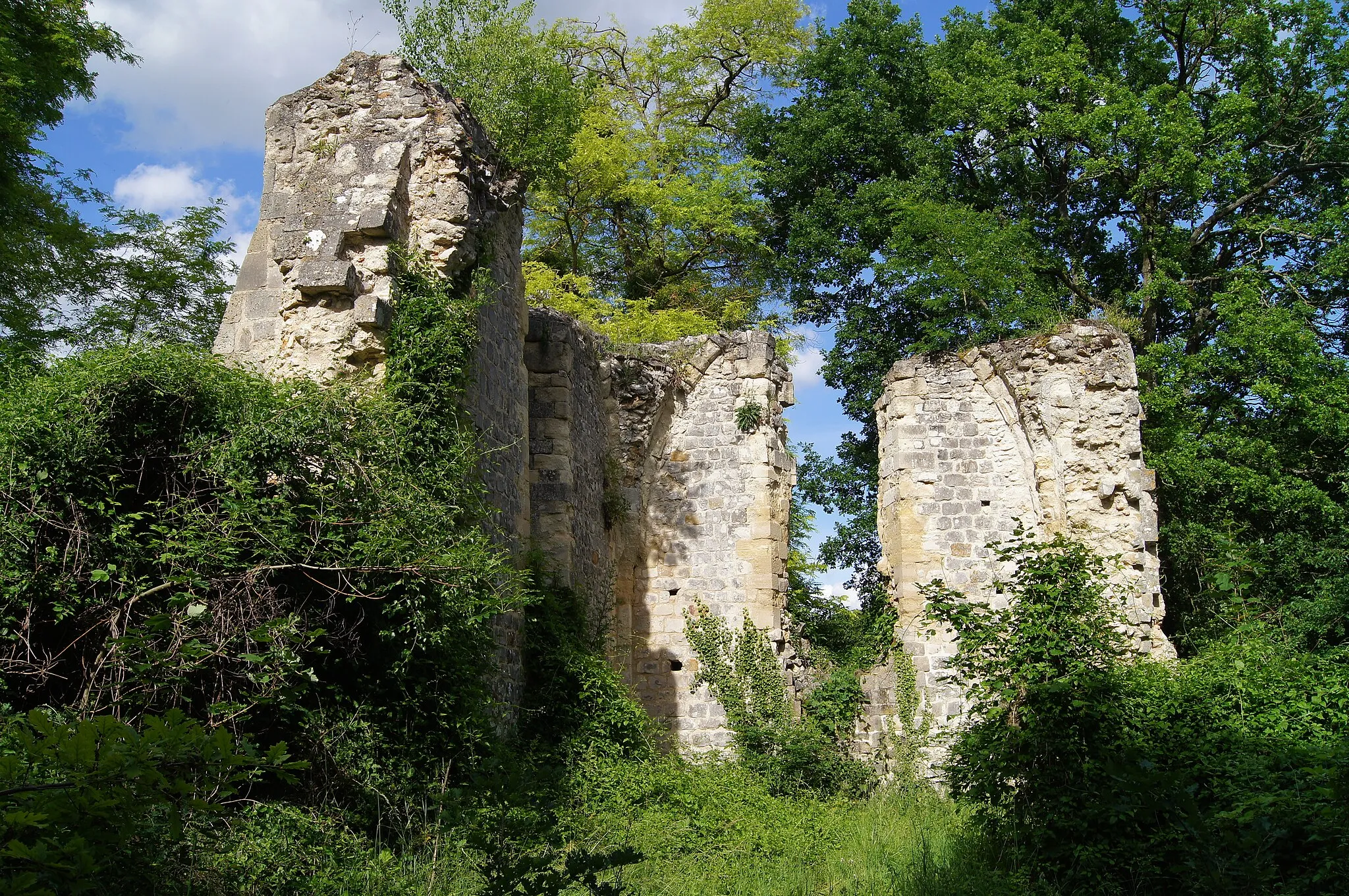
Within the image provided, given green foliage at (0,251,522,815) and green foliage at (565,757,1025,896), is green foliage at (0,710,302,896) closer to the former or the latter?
green foliage at (0,251,522,815)

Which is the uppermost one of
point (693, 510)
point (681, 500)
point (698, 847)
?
point (681, 500)

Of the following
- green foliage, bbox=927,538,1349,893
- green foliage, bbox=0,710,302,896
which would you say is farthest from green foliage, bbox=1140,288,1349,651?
green foliage, bbox=0,710,302,896

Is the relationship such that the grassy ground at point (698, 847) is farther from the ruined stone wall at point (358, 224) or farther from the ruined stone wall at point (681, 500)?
the ruined stone wall at point (358, 224)

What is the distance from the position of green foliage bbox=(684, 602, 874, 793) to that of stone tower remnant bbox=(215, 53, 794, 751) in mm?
527

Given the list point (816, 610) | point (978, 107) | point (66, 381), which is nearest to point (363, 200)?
point (66, 381)

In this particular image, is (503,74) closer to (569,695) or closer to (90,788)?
(569,695)

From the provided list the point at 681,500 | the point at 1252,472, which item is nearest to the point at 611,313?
the point at 681,500

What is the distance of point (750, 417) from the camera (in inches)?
504

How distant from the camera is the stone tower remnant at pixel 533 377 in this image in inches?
276

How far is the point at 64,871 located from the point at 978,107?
17.5m

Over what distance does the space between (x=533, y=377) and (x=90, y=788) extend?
23.5ft

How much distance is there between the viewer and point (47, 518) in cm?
493

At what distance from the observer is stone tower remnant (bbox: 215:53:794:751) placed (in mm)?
7012

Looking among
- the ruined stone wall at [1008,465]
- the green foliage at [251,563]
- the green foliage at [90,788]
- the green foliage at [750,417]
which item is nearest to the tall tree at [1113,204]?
the ruined stone wall at [1008,465]
